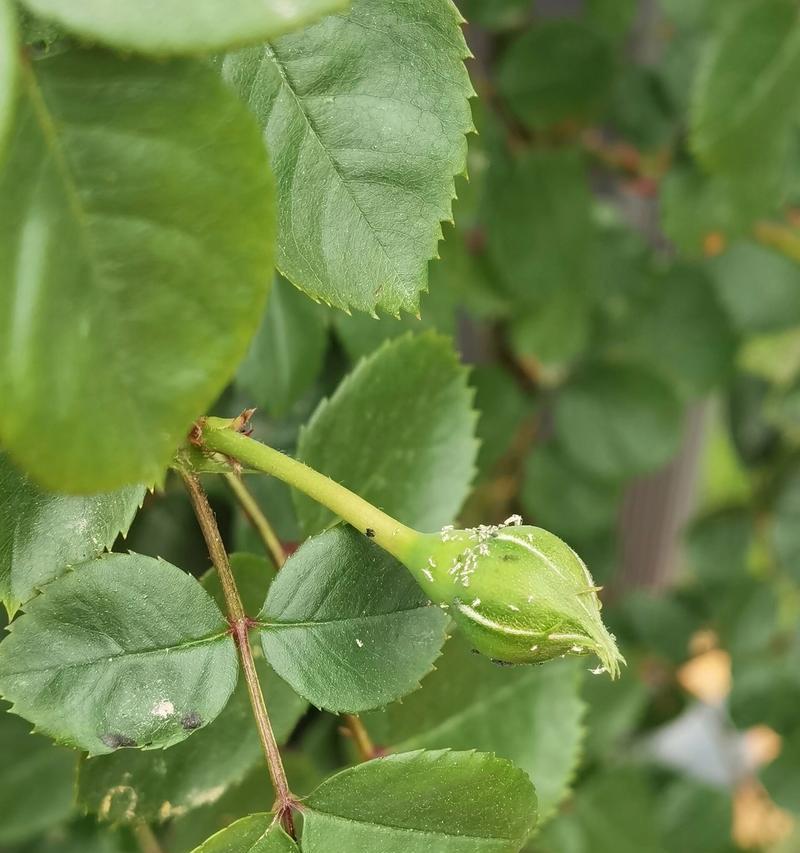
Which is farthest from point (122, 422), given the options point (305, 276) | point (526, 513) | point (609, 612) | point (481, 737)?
point (609, 612)

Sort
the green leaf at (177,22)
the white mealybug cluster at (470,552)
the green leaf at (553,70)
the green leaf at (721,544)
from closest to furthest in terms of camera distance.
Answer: the green leaf at (177,22) < the white mealybug cluster at (470,552) < the green leaf at (553,70) < the green leaf at (721,544)

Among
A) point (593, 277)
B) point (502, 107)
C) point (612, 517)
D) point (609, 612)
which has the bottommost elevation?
point (609, 612)

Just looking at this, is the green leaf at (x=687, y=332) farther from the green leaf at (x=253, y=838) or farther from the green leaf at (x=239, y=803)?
the green leaf at (x=253, y=838)

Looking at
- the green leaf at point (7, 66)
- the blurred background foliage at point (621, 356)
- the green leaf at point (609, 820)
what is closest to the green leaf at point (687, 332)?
the blurred background foliage at point (621, 356)

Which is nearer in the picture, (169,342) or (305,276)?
(169,342)

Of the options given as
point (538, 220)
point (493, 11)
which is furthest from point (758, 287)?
point (493, 11)

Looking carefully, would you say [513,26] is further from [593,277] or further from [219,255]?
[219,255]
